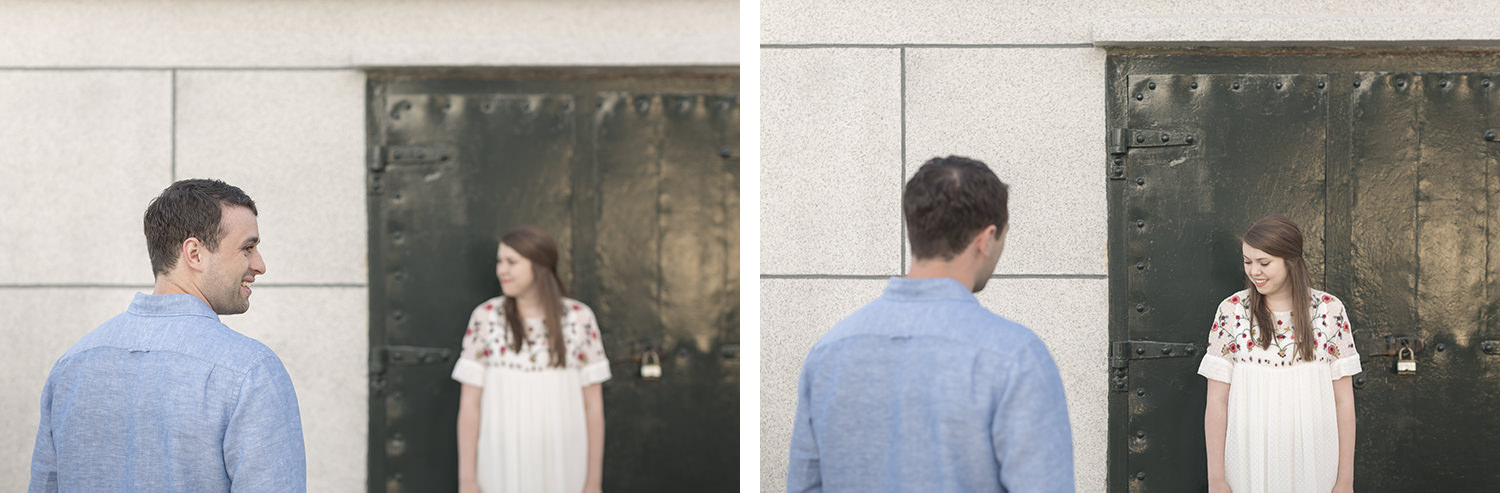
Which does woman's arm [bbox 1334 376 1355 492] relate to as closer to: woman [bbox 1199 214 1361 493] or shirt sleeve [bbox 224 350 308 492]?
woman [bbox 1199 214 1361 493]

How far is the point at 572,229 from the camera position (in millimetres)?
4645

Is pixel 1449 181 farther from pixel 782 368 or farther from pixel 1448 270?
pixel 782 368

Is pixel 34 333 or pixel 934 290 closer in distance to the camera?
pixel 934 290

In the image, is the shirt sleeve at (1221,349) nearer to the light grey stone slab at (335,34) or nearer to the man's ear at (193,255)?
the light grey stone slab at (335,34)

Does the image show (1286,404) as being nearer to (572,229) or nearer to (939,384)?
(939,384)

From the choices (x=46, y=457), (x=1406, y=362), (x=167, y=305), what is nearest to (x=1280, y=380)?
(x=1406, y=362)

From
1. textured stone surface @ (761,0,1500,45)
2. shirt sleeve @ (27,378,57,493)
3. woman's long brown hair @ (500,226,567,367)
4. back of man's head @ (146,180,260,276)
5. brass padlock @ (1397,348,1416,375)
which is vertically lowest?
shirt sleeve @ (27,378,57,493)

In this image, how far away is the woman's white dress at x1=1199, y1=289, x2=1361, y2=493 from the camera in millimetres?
3666

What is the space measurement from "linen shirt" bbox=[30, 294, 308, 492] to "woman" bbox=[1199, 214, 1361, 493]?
10.1 feet

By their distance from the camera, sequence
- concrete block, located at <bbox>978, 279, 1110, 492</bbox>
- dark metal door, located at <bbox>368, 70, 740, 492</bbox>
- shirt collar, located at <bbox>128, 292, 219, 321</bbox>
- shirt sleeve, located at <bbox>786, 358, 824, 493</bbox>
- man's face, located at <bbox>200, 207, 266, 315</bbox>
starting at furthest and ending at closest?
dark metal door, located at <bbox>368, 70, 740, 492</bbox> → concrete block, located at <bbox>978, 279, 1110, 492</bbox> → man's face, located at <bbox>200, 207, 266, 315</bbox> → shirt collar, located at <bbox>128, 292, 219, 321</bbox> → shirt sleeve, located at <bbox>786, 358, 824, 493</bbox>

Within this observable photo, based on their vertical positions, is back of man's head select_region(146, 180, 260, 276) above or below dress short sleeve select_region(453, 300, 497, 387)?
above

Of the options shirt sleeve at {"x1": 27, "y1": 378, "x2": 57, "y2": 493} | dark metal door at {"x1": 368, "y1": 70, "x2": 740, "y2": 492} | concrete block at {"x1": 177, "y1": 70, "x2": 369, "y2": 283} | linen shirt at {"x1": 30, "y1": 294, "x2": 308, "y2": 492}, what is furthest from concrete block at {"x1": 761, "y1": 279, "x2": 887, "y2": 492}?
shirt sleeve at {"x1": 27, "y1": 378, "x2": 57, "y2": 493}

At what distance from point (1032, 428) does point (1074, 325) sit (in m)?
1.95

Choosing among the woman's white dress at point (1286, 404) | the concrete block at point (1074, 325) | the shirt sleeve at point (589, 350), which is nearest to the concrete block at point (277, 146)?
the shirt sleeve at point (589, 350)
